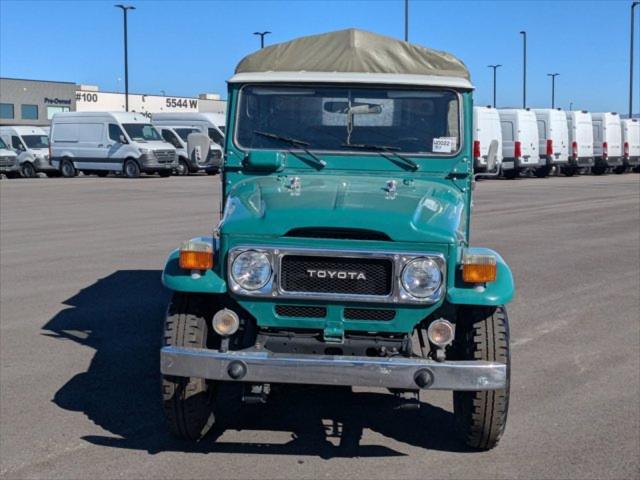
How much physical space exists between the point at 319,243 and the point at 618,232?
12.9 m

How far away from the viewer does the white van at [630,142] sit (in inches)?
1617

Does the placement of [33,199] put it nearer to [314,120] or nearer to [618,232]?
[618,232]

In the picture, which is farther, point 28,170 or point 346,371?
point 28,170

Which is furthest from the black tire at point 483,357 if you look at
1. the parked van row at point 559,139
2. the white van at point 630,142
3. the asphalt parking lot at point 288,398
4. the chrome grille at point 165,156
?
the white van at point 630,142

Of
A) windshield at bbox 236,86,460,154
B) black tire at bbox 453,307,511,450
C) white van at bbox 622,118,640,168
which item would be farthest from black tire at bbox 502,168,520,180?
black tire at bbox 453,307,511,450

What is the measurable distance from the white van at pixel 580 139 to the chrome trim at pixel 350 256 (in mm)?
33976

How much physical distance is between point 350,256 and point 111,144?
30.2m

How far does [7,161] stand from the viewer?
3619cm

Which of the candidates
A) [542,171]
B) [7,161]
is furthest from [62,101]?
[542,171]

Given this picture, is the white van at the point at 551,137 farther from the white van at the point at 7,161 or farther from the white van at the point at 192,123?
the white van at the point at 7,161

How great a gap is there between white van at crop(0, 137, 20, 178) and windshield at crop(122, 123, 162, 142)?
18.9 feet

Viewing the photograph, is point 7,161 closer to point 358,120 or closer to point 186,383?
point 358,120

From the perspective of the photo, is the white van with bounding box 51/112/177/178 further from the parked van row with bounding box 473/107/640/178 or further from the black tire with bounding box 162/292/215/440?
the black tire with bounding box 162/292/215/440

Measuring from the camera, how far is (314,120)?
236 inches
